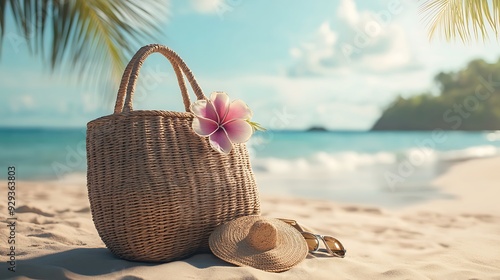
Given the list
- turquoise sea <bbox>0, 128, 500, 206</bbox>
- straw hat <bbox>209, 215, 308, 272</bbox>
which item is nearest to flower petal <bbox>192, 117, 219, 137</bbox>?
straw hat <bbox>209, 215, 308, 272</bbox>

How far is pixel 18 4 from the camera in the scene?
279 cm

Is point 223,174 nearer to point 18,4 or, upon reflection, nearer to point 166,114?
point 166,114

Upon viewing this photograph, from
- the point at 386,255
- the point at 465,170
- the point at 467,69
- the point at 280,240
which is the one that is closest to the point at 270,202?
the point at 386,255

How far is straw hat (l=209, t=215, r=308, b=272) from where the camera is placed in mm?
2311

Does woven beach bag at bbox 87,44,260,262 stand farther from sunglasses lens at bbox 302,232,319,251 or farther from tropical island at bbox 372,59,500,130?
tropical island at bbox 372,59,500,130

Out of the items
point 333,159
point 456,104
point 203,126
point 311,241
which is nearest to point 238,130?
point 203,126

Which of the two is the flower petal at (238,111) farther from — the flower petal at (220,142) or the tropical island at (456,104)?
the tropical island at (456,104)

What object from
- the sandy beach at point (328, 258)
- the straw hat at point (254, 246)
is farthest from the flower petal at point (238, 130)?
the sandy beach at point (328, 258)

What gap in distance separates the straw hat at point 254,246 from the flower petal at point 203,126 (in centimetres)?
43

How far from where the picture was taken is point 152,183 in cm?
229

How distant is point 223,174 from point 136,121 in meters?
0.47

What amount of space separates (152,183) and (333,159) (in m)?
12.3

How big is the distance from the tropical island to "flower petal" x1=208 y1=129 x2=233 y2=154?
17.1 m

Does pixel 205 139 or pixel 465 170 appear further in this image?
pixel 465 170
